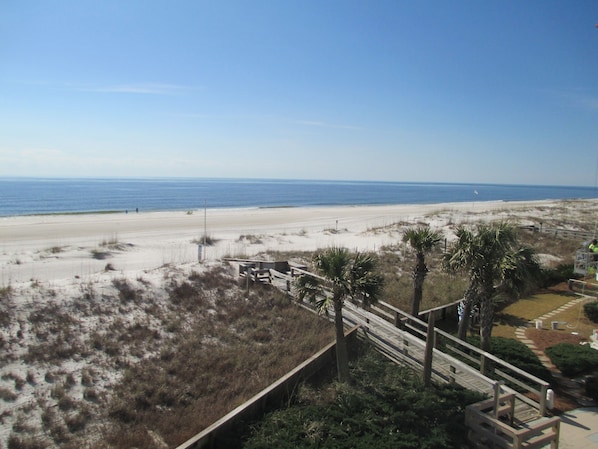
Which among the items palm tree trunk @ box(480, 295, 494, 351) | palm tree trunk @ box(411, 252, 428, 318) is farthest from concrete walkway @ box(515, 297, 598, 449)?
palm tree trunk @ box(411, 252, 428, 318)

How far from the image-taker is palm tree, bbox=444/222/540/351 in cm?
1348

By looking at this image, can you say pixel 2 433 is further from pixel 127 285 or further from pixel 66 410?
pixel 127 285

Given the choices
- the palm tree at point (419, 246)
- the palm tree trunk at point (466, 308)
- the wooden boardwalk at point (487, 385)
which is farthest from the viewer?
the palm tree at point (419, 246)

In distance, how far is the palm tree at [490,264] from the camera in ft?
44.2

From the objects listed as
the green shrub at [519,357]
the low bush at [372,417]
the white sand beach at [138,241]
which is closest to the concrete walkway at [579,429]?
the green shrub at [519,357]

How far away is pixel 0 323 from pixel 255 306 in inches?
332

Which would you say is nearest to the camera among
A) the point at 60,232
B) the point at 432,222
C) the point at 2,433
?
the point at 2,433

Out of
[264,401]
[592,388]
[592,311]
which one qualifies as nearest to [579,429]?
[592,388]

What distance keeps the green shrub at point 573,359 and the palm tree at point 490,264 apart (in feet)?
8.08

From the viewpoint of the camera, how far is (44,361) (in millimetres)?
11984

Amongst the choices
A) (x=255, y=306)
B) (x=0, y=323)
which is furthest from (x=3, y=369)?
(x=255, y=306)

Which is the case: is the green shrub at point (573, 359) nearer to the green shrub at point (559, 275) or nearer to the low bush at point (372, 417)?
the low bush at point (372, 417)

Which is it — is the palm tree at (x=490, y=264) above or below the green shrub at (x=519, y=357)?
above

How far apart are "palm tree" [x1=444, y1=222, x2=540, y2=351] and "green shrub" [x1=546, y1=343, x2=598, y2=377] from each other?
8.08 ft
